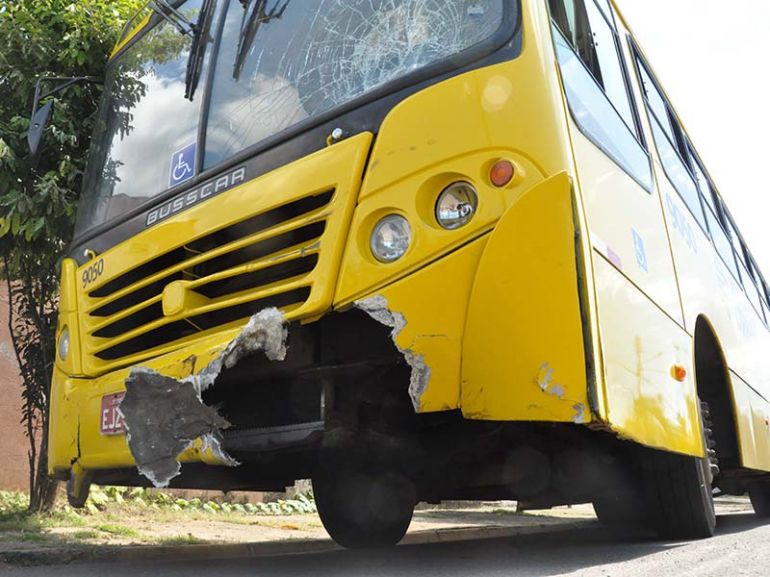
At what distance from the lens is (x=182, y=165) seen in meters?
4.14

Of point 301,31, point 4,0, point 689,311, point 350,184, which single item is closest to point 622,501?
point 689,311

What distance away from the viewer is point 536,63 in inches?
125

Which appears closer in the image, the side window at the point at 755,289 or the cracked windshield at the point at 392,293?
the cracked windshield at the point at 392,293

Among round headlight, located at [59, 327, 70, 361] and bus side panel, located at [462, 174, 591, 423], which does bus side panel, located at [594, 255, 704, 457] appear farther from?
round headlight, located at [59, 327, 70, 361]

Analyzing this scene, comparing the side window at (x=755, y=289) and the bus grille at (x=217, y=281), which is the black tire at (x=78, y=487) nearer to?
the bus grille at (x=217, y=281)

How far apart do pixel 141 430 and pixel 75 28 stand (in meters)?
4.23

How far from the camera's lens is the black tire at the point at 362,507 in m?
5.04

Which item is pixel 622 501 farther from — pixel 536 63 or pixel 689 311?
pixel 536 63

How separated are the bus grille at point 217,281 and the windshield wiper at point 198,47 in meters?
1.01

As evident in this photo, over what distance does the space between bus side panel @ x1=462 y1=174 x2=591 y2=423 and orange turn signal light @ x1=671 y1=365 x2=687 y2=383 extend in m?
1.30

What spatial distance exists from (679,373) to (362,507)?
2202 millimetres

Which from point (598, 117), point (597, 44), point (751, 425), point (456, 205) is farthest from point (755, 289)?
point (456, 205)

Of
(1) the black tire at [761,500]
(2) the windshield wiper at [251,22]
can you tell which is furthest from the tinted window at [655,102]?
(1) the black tire at [761,500]

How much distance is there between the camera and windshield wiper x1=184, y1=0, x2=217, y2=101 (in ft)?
14.0
